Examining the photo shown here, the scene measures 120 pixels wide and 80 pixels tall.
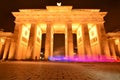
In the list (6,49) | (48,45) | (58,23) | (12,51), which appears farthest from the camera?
(58,23)

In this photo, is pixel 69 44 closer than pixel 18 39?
Yes

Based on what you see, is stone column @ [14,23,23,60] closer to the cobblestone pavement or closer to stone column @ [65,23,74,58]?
stone column @ [65,23,74,58]

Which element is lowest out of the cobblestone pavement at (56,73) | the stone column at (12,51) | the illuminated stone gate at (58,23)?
the cobblestone pavement at (56,73)

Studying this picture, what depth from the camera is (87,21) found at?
30.4m

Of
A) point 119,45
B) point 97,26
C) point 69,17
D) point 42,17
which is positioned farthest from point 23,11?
point 119,45

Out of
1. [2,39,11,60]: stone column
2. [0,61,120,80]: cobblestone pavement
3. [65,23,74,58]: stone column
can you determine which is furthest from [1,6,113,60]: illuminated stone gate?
[0,61,120,80]: cobblestone pavement

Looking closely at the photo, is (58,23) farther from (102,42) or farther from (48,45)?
(102,42)

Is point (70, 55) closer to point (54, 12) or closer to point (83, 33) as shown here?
point (83, 33)

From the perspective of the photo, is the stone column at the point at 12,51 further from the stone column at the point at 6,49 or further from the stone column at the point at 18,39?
the stone column at the point at 6,49

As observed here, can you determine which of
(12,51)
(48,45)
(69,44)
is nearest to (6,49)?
(12,51)

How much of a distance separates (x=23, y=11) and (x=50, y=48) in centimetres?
1217

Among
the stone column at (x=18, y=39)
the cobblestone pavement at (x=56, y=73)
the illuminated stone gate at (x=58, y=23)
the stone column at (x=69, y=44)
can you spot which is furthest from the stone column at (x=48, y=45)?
the cobblestone pavement at (x=56, y=73)

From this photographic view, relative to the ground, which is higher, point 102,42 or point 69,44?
point 102,42

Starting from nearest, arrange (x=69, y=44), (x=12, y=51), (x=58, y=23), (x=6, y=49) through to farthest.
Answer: (x=12, y=51)
(x=69, y=44)
(x=6, y=49)
(x=58, y=23)
